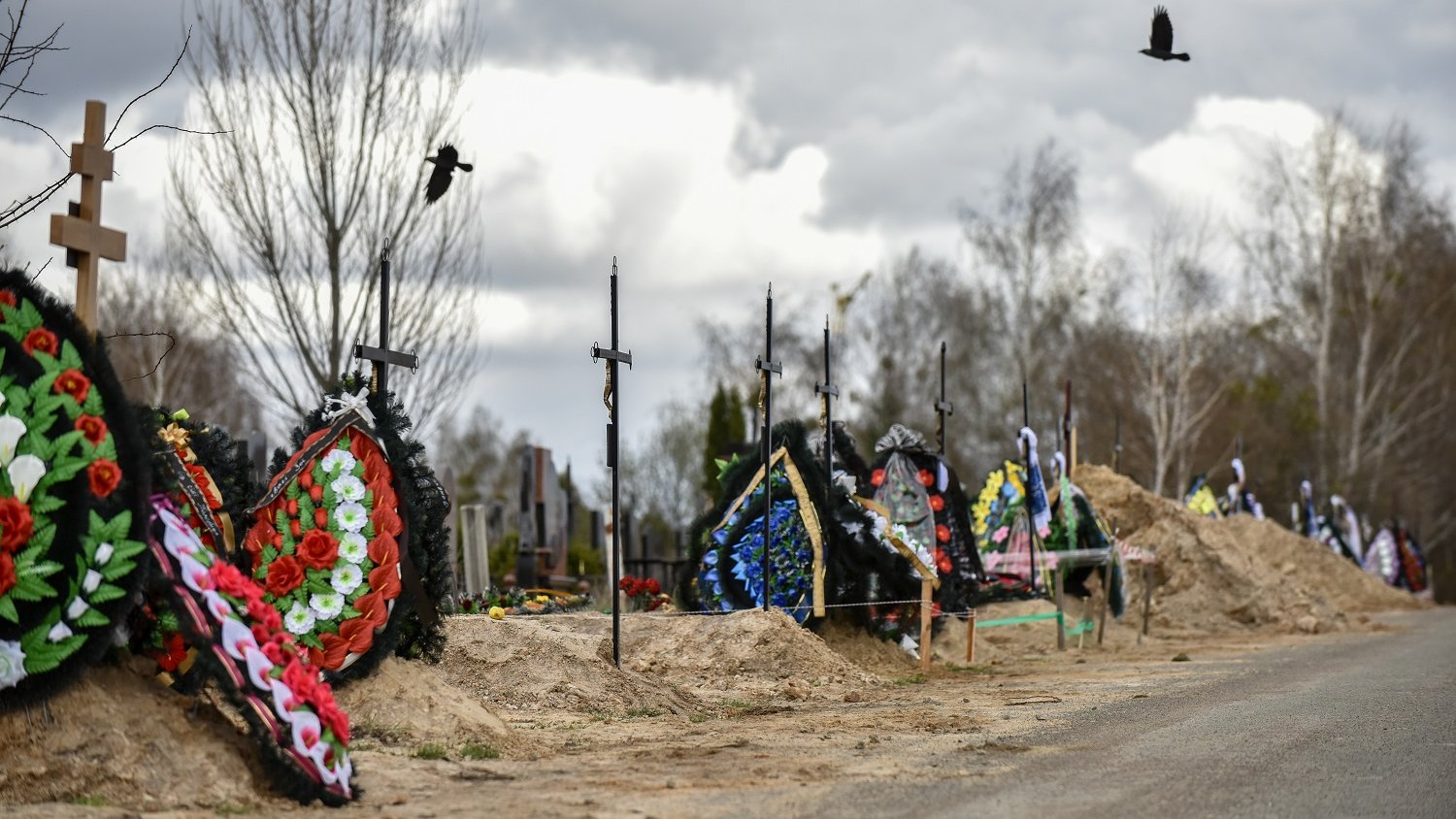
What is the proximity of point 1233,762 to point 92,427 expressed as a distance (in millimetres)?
6269

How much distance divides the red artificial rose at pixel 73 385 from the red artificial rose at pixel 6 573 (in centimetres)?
82

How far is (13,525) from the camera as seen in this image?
740 centimetres

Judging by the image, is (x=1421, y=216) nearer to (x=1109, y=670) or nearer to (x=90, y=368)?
(x=1109, y=670)

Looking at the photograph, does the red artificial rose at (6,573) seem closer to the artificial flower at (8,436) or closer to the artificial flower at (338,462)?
the artificial flower at (8,436)

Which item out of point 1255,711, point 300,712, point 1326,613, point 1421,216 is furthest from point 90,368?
point 1421,216

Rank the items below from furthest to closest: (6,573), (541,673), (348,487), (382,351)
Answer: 1. (541,673)
2. (382,351)
3. (348,487)
4. (6,573)

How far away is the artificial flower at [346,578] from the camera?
9.78 metres

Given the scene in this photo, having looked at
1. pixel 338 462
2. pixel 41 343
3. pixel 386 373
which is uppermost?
pixel 386 373

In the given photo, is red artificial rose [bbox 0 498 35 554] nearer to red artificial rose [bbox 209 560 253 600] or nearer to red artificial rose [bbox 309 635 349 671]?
red artificial rose [bbox 209 560 253 600]

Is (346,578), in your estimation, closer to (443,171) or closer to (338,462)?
(338,462)

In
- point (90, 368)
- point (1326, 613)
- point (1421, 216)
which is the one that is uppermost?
point (1421, 216)

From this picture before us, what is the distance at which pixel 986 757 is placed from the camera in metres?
9.52

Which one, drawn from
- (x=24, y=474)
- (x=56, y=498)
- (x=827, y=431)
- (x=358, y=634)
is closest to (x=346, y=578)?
(x=358, y=634)

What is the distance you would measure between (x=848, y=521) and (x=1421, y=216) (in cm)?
4237
